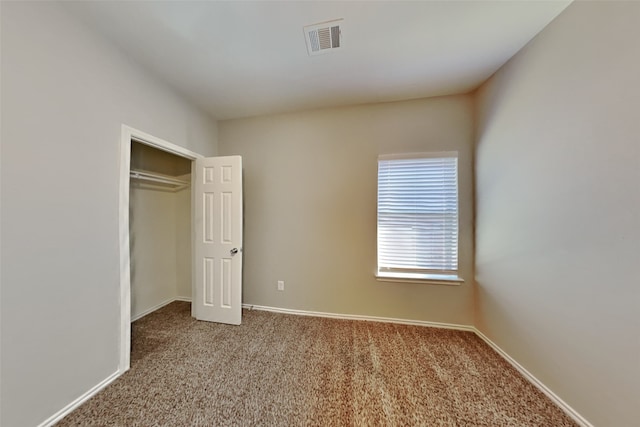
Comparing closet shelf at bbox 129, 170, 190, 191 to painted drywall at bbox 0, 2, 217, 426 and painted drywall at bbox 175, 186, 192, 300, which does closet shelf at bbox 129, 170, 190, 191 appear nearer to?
painted drywall at bbox 175, 186, 192, 300

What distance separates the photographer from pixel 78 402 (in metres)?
1.48

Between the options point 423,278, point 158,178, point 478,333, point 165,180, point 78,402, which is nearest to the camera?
point 78,402

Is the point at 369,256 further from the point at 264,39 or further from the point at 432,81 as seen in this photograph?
the point at 264,39

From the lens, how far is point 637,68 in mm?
1113

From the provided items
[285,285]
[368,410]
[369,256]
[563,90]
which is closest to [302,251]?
[285,285]

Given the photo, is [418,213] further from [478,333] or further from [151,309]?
[151,309]

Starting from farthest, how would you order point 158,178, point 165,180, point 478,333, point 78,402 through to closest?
1. point 165,180
2. point 158,178
3. point 478,333
4. point 78,402

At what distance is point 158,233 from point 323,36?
127 inches

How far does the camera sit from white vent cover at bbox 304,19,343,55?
5.11ft

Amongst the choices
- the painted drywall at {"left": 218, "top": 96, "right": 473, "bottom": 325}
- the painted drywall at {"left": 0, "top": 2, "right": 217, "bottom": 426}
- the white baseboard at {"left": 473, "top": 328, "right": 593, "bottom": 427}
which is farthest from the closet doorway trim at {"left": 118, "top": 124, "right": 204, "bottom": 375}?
the white baseboard at {"left": 473, "top": 328, "right": 593, "bottom": 427}

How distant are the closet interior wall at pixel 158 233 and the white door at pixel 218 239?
0.74 meters

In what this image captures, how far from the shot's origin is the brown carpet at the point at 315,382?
4.58 feet

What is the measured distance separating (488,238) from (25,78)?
375 cm

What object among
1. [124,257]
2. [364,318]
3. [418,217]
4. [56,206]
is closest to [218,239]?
[124,257]
